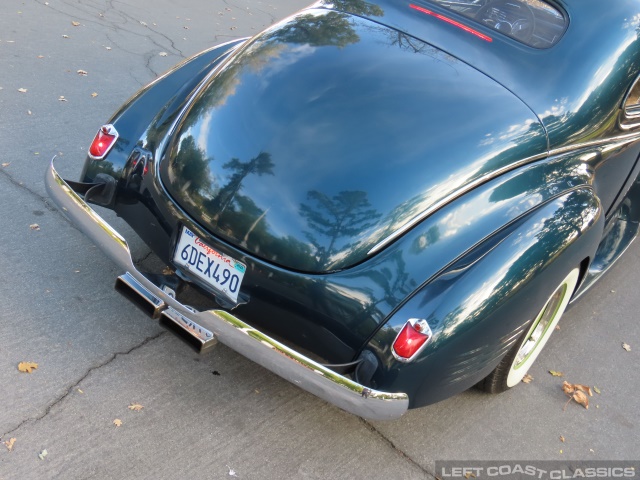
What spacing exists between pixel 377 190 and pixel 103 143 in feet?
4.50

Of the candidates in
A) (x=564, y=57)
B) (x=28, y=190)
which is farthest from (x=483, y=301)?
(x=28, y=190)

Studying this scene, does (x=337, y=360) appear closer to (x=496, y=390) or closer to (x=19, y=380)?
(x=496, y=390)

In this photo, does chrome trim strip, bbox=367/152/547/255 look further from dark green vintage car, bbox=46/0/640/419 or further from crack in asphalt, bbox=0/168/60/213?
crack in asphalt, bbox=0/168/60/213

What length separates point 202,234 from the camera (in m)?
2.99

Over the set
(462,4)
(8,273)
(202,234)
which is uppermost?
(462,4)

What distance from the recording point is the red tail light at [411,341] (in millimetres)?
2664

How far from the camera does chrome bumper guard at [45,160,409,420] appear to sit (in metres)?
2.61

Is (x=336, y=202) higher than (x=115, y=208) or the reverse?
higher

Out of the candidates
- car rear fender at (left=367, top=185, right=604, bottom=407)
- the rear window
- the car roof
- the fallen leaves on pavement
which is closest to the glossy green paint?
the car roof

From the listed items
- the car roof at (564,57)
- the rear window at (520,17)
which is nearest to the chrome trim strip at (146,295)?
the car roof at (564,57)

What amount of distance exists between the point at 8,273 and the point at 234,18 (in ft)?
20.0

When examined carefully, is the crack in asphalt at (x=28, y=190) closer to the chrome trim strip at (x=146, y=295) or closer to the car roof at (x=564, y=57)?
the chrome trim strip at (x=146, y=295)

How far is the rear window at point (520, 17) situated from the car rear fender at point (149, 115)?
1.35 meters

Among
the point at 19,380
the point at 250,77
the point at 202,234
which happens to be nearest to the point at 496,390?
the point at 202,234
